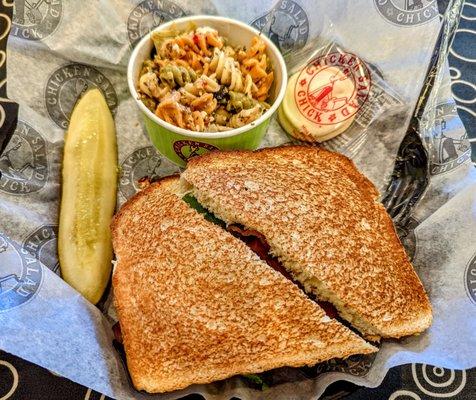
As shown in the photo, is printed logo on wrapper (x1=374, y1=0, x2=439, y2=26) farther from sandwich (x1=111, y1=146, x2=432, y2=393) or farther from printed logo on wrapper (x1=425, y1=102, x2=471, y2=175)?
sandwich (x1=111, y1=146, x2=432, y2=393)

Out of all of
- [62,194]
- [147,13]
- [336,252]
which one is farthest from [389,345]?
[147,13]

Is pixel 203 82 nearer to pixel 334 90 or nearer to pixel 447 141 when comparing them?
pixel 334 90

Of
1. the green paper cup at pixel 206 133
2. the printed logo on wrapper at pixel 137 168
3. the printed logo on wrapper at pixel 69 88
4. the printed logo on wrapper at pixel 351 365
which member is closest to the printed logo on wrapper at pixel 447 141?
the green paper cup at pixel 206 133

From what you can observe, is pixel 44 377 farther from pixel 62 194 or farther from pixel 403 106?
pixel 403 106

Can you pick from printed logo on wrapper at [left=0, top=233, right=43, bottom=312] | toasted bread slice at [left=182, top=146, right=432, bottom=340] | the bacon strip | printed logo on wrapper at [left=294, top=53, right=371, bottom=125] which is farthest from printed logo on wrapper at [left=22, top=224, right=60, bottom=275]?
printed logo on wrapper at [left=294, top=53, right=371, bottom=125]

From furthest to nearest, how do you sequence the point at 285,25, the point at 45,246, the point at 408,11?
1. the point at 285,25
2. the point at 408,11
3. the point at 45,246

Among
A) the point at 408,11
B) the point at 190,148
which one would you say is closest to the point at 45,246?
the point at 190,148
